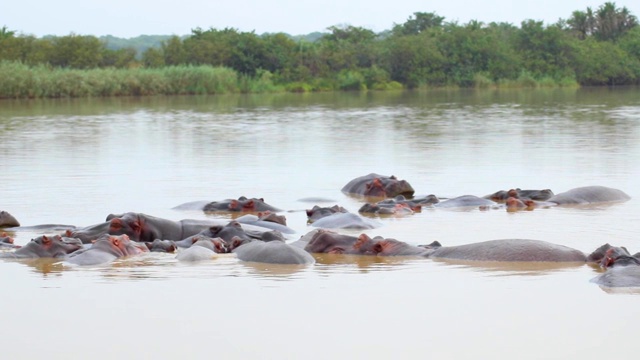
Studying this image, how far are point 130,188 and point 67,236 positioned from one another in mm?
3831

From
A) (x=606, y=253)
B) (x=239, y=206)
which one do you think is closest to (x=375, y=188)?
(x=239, y=206)

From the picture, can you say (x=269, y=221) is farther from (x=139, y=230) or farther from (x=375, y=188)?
(x=375, y=188)

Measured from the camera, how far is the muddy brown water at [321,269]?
5406 millimetres

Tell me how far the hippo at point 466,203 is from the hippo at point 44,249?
12.2 feet

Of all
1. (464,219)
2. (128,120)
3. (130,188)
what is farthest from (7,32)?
(464,219)

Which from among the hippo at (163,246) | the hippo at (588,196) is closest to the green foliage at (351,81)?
the hippo at (588,196)

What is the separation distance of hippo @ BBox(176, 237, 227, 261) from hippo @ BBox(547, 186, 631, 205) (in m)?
3.76

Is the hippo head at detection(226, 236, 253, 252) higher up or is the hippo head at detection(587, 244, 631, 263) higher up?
the hippo head at detection(587, 244, 631, 263)

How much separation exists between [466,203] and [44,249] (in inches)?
162

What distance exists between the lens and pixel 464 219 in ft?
31.6

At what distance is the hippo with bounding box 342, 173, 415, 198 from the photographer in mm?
11422

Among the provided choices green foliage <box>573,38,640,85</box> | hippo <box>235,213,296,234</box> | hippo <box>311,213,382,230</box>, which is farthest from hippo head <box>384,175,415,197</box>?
green foliage <box>573,38,640,85</box>

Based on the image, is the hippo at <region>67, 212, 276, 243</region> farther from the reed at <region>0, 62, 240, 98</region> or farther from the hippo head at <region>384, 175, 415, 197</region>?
the reed at <region>0, 62, 240, 98</region>

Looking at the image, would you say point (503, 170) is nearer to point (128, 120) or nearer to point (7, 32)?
point (128, 120)
